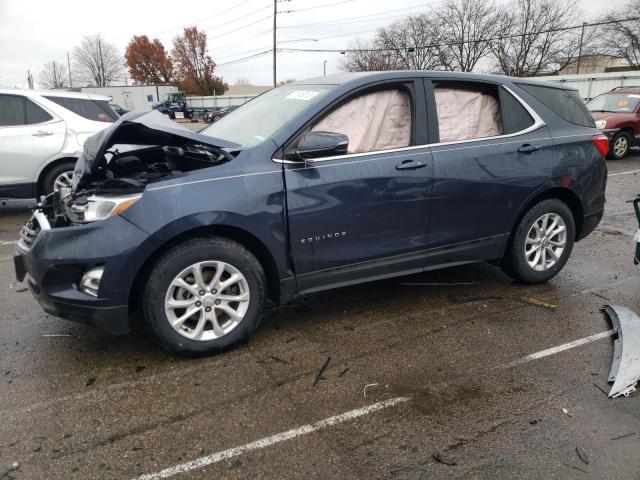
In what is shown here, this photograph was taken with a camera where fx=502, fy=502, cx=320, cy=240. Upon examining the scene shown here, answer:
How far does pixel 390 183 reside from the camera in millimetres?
3607

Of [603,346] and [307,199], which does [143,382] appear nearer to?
[307,199]

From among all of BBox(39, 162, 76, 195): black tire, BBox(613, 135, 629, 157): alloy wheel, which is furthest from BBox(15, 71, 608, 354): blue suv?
BBox(613, 135, 629, 157): alloy wheel

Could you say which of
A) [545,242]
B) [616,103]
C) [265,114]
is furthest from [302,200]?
[616,103]

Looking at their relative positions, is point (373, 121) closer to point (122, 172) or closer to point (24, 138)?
point (122, 172)

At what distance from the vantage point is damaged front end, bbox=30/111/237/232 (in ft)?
9.92

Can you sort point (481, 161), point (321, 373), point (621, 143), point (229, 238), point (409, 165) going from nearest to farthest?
point (321, 373) → point (229, 238) → point (409, 165) → point (481, 161) → point (621, 143)

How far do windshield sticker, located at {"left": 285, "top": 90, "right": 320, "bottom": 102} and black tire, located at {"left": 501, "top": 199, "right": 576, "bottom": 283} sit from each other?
2.13 m

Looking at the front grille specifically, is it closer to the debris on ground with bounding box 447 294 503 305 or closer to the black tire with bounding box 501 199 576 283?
the debris on ground with bounding box 447 294 503 305

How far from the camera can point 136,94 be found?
5441 cm

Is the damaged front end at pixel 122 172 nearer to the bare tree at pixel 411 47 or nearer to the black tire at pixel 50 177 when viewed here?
the black tire at pixel 50 177

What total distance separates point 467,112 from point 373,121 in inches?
35.3

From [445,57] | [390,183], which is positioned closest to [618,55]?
[445,57]

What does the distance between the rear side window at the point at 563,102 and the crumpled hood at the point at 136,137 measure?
280 centimetres

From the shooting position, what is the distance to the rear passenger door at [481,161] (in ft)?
12.7
